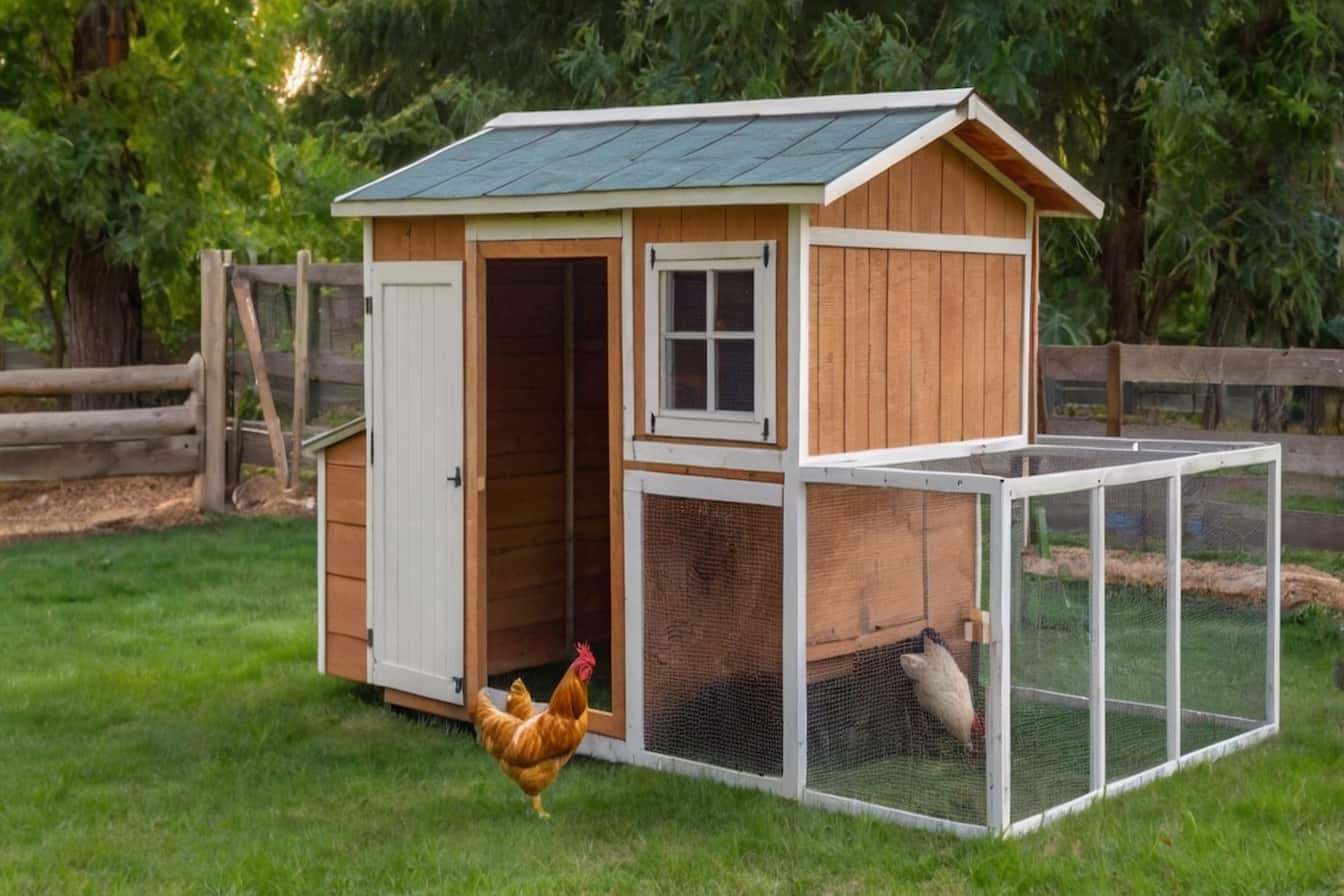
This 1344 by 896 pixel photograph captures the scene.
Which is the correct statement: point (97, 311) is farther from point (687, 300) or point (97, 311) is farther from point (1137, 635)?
point (1137, 635)

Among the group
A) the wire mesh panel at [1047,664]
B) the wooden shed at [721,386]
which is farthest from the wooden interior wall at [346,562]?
the wire mesh panel at [1047,664]

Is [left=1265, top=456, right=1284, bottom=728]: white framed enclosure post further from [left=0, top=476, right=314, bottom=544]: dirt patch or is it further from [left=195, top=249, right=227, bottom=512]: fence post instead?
[left=195, top=249, right=227, bottom=512]: fence post

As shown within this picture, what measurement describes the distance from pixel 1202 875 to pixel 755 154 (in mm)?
2893

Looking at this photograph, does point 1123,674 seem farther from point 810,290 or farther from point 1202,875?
point 810,290

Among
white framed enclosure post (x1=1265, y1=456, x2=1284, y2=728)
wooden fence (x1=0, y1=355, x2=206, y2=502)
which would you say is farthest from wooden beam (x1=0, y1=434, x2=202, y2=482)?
white framed enclosure post (x1=1265, y1=456, x2=1284, y2=728)

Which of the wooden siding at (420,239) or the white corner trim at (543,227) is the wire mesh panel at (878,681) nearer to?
the white corner trim at (543,227)

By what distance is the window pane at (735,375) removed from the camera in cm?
604

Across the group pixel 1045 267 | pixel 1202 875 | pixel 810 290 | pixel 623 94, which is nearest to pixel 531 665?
pixel 810 290

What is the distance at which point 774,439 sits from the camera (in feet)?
19.4

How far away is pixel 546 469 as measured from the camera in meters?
8.27

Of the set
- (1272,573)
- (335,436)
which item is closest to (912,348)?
(1272,573)

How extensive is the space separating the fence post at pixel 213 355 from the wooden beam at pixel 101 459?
0.11m

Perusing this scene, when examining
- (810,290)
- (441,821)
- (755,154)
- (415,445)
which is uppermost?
(755,154)

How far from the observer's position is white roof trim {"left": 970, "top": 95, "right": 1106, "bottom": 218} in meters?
6.30
